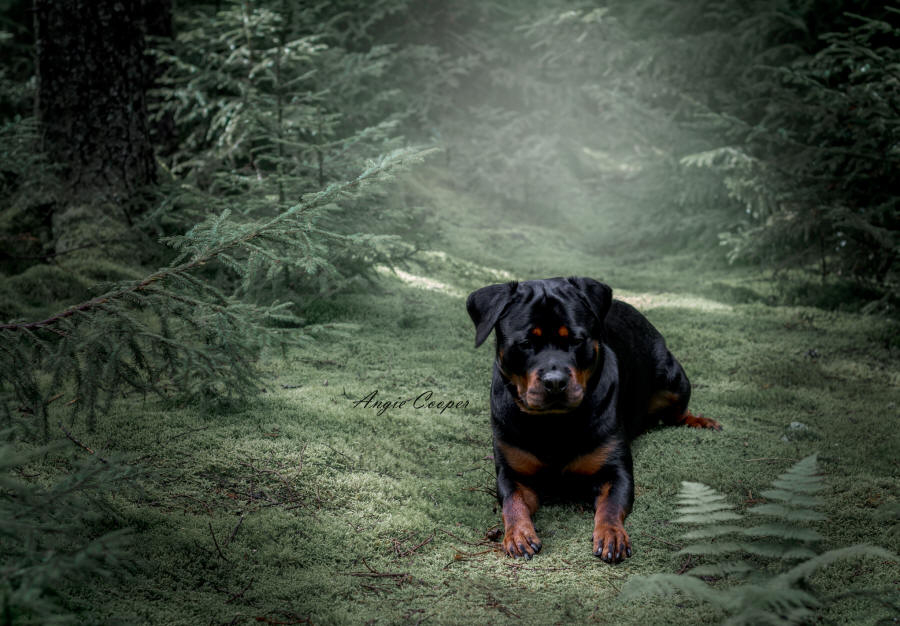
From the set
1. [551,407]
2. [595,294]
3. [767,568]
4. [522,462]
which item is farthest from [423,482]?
[767,568]

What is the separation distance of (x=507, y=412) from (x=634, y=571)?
1030mm

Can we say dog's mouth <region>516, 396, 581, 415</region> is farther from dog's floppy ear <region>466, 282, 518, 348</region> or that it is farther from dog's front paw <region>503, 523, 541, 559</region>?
dog's front paw <region>503, 523, 541, 559</region>

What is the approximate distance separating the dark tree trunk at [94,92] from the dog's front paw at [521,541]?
5.05 meters

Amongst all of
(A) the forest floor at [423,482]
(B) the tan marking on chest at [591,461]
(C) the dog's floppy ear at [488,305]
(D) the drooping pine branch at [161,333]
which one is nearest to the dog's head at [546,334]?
(C) the dog's floppy ear at [488,305]

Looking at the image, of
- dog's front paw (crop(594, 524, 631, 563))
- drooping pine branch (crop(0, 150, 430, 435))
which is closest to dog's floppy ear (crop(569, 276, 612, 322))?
dog's front paw (crop(594, 524, 631, 563))

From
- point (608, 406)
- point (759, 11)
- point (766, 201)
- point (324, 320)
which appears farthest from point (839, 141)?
point (324, 320)

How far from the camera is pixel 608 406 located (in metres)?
3.42

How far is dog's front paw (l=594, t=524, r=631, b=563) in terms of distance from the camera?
108 inches

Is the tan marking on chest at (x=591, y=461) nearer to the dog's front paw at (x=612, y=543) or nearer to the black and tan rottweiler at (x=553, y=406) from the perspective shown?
the black and tan rottweiler at (x=553, y=406)

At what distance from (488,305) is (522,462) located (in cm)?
88

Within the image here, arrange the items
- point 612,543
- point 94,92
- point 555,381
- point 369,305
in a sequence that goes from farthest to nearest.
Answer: point 369,305 < point 94,92 < point 555,381 < point 612,543

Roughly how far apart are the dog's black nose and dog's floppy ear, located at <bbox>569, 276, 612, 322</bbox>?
2.13 feet

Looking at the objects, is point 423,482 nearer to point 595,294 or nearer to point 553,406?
point 553,406

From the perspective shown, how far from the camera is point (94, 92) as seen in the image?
5773 millimetres
